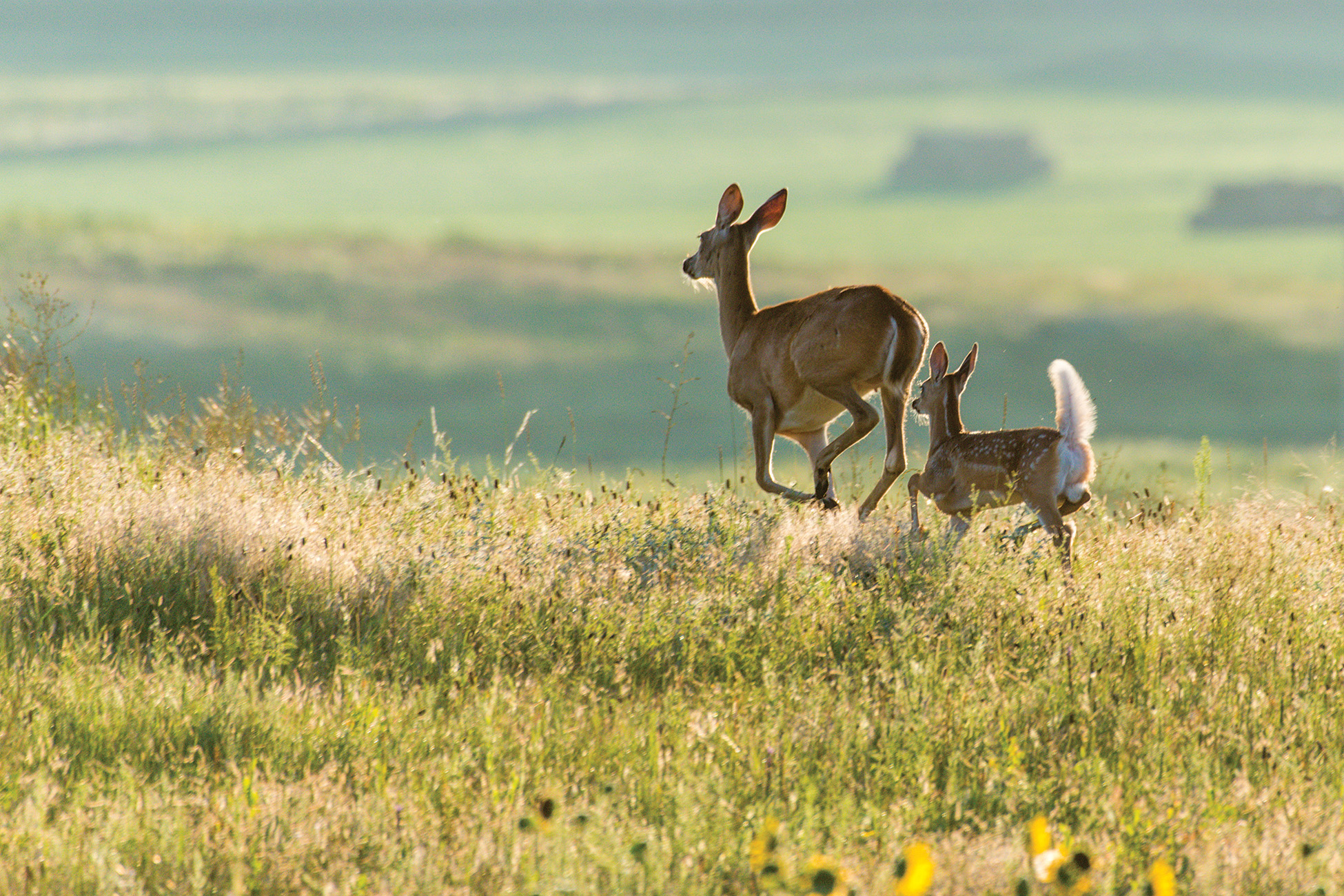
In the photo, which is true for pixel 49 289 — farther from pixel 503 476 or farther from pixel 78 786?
pixel 78 786

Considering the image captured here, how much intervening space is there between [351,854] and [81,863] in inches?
28.9

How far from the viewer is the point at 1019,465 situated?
21.1 ft

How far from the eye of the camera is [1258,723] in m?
4.59

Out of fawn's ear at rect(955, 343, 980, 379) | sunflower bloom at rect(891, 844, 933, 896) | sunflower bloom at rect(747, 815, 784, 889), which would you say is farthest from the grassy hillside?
fawn's ear at rect(955, 343, 980, 379)

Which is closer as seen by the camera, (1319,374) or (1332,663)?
(1332,663)

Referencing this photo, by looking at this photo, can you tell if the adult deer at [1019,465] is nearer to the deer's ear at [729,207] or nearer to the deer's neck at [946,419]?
the deer's neck at [946,419]

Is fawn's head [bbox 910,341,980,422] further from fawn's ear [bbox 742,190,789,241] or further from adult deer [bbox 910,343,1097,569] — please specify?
fawn's ear [bbox 742,190,789,241]

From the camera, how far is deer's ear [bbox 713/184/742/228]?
8.43 m

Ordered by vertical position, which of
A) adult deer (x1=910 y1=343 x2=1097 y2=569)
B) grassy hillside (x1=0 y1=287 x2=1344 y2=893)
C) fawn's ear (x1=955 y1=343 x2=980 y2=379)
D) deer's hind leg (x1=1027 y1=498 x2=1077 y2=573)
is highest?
fawn's ear (x1=955 y1=343 x2=980 y2=379)

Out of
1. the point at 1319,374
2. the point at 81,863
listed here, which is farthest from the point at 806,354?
the point at 1319,374

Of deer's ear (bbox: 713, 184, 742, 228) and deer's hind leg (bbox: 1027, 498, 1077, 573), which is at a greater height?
deer's ear (bbox: 713, 184, 742, 228)

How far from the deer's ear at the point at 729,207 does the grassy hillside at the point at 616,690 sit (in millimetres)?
2076

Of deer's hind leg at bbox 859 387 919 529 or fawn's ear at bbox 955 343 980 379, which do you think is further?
deer's hind leg at bbox 859 387 919 529

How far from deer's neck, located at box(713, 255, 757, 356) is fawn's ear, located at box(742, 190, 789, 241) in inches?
7.6
